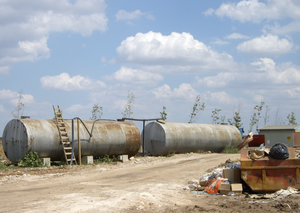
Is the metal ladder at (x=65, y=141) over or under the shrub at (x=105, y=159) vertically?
over

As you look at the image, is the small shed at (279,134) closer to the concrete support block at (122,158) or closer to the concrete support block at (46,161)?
the concrete support block at (122,158)

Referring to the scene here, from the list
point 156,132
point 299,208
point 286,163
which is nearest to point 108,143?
point 156,132

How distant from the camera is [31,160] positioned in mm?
16547

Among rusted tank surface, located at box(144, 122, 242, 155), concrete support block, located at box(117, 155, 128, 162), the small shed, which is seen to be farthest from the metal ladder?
the small shed

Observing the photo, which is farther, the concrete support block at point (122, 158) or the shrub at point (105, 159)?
the concrete support block at point (122, 158)

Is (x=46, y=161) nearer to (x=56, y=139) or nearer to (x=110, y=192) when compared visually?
(x=56, y=139)

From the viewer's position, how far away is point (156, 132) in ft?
76.6

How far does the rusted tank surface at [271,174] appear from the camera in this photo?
1012cm

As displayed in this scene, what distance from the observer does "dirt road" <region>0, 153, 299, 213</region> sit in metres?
8.31

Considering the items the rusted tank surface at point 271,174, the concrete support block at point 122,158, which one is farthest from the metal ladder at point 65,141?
the rusted tank surface at point 271,174

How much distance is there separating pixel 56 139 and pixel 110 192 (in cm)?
810

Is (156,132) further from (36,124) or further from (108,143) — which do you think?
(36,124)

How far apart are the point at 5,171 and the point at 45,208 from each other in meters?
8.22

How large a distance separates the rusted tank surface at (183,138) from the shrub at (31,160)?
8.69 m
